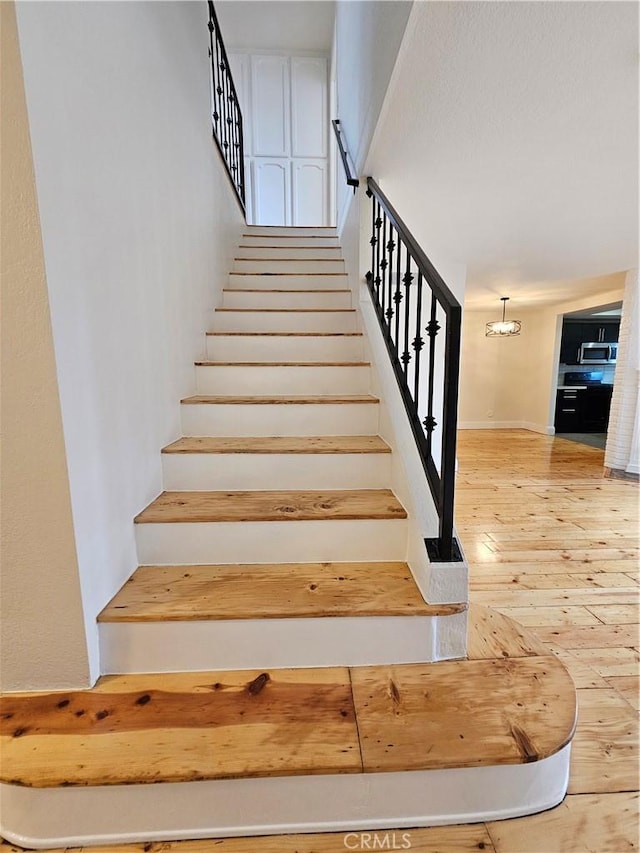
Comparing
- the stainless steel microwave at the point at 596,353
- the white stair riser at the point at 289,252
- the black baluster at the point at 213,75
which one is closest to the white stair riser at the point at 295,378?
the white stair riser at the point at 289,252

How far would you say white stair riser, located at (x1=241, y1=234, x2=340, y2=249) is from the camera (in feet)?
11.7

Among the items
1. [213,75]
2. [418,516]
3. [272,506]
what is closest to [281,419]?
[272,506]

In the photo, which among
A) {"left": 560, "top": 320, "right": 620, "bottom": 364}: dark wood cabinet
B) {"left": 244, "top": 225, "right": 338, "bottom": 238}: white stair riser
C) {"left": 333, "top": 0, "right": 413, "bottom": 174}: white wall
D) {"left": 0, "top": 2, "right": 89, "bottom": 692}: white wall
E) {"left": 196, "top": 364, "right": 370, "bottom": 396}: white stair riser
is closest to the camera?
{"left": 0, "top": 2, "right": 89, "bottom": 692}: white wall

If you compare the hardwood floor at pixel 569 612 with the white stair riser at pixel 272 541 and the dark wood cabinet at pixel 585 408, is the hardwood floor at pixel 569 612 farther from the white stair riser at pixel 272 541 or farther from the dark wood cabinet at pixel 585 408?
the dark wood cabinet at pixel 585 408

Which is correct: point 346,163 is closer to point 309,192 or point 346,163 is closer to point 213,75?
point 213,75

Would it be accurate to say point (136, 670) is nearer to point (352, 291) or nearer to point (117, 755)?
point (117, 755)

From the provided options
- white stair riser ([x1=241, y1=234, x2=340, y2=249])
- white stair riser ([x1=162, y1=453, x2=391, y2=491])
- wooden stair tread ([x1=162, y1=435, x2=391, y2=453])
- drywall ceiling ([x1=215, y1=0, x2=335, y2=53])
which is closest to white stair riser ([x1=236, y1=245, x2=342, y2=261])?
white stair riser ([x1=241, y1=234, x2=340, y2=249])

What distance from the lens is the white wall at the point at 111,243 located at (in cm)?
94

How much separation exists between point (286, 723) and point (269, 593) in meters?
0.33

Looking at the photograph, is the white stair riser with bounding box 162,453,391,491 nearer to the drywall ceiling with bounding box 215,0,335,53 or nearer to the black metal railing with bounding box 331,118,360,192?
the black metal railing with bounding box 331,118,360,192

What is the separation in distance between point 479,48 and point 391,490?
1.60 meters

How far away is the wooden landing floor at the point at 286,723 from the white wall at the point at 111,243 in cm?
19

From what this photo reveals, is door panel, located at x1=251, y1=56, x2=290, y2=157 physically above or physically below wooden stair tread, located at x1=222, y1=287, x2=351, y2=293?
above

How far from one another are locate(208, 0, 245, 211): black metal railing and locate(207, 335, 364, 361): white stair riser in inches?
59.9
